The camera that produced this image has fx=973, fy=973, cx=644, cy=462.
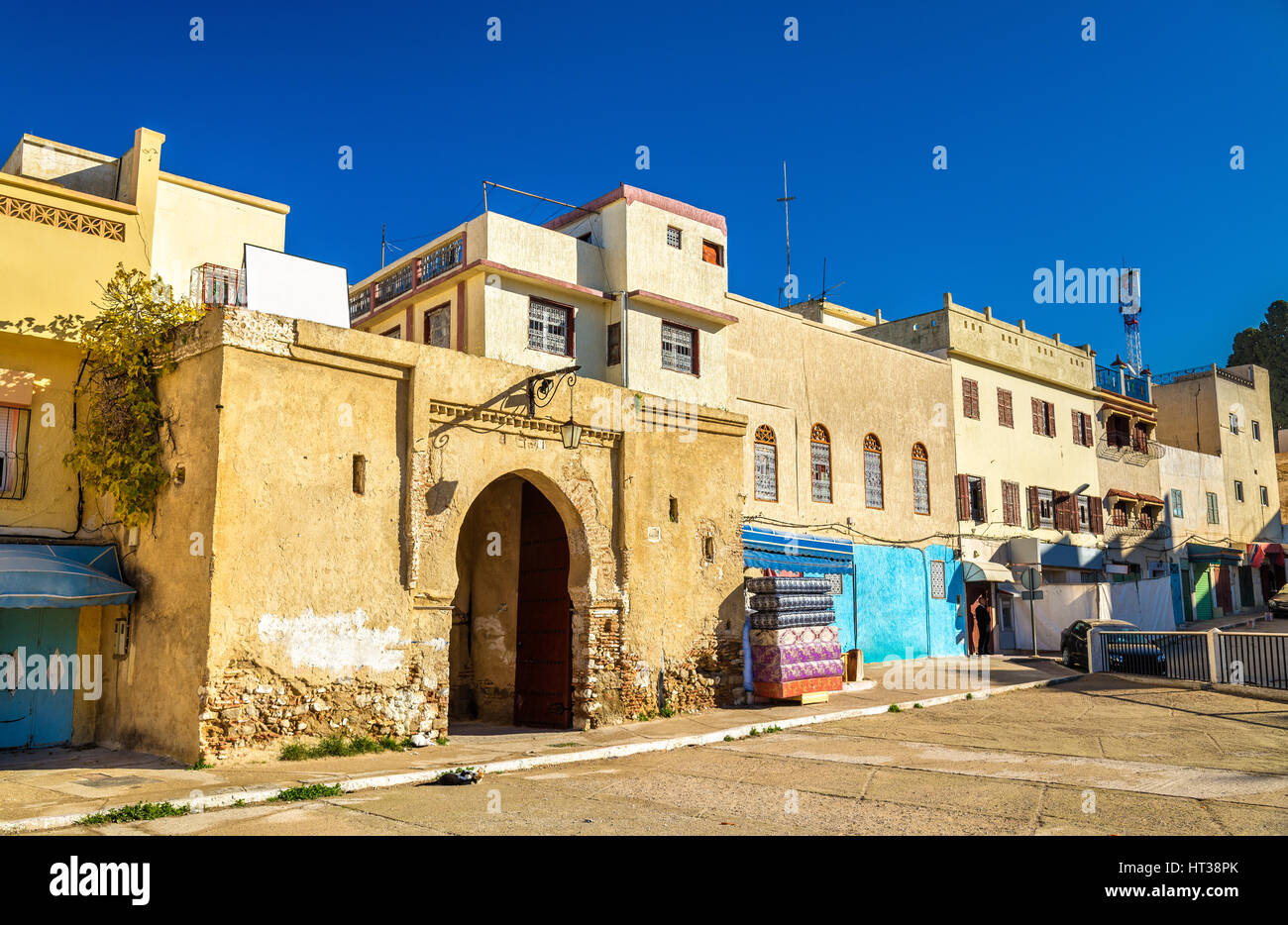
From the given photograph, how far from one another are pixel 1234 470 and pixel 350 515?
41354 mm

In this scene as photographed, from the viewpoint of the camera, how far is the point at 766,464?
20.9m

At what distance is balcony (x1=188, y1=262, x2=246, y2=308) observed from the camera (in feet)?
48.0

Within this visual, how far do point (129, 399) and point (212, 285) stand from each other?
341cm

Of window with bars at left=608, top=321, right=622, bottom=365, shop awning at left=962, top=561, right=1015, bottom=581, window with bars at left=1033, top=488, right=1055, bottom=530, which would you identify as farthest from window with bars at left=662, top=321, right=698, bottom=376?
window with bars at left=1033, top=488, right=1055, bottom=530

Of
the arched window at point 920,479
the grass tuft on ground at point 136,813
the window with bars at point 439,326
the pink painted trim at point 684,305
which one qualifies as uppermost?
→ the pink painted trim at point 684,305

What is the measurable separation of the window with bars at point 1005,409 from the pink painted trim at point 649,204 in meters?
11.8

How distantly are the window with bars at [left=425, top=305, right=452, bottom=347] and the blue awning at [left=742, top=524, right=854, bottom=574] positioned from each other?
6759mm

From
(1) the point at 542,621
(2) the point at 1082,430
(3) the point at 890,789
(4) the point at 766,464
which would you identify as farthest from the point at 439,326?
(2) the point at 1082,430

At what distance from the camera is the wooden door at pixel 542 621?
1460 cm

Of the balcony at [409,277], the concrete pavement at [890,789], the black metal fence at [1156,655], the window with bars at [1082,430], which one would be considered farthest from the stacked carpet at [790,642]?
the window with bars at [1082,430]

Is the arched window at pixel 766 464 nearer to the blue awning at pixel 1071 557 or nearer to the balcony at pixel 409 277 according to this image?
the balcony at pixel 409 277

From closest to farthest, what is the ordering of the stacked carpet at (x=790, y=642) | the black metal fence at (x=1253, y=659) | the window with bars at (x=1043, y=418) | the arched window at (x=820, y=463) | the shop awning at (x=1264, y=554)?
the stacked carpet at (x=790, y=642), the black metal fence at (x=1253, y=659), the arched window at (x=820, y=463), the window with bars at (x=1043, y=418), the shop awning at (x=1264, y=554)
